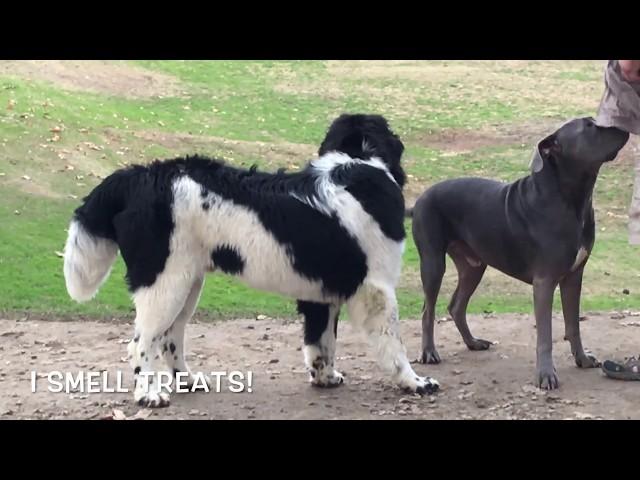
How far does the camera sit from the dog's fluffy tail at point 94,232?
6.07 meters

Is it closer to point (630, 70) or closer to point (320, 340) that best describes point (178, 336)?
point (320, 340)

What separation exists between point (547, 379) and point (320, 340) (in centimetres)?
155

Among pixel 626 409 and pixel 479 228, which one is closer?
pixel 626 409

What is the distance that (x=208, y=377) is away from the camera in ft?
21.8

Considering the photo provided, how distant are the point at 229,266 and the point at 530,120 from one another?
49.1 ft

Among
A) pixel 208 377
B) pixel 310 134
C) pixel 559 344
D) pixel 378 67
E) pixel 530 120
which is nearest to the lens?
pixel 208 377

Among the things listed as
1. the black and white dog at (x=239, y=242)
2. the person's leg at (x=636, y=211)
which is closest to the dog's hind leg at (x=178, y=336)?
the black and white dog at (x=239, y=242)

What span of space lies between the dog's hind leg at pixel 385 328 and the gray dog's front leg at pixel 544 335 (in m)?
0.72

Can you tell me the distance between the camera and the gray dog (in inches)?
246

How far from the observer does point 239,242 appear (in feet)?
19.6

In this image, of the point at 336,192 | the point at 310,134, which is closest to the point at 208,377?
the point at 336,192

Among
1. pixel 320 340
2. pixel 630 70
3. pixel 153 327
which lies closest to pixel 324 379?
pixel 320 340

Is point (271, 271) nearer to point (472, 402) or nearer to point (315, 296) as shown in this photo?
point (315, 296)

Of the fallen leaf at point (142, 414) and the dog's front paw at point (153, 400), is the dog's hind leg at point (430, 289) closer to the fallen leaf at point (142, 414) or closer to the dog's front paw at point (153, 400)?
the dog's front paw at point (153, 400)
